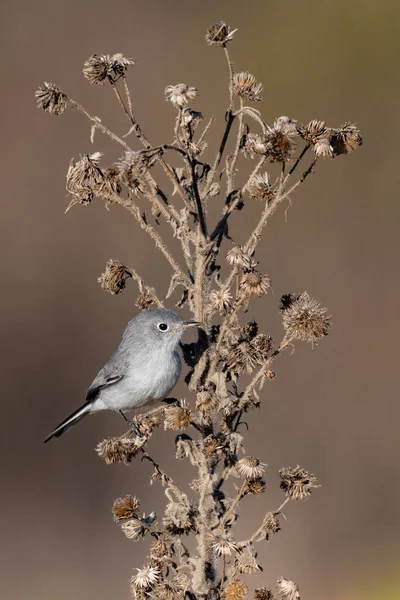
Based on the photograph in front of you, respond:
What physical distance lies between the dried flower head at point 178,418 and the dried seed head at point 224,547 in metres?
0.24

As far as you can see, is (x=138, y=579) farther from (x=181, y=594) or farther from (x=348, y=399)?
(x=348, y=399)

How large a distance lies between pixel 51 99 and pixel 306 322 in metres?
0.78

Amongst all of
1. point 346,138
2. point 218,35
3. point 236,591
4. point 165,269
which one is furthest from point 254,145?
point 165,269

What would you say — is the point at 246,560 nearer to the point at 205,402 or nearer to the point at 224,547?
the point at 224,547

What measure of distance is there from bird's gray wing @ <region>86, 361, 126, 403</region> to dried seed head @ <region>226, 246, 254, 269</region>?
2.56ft

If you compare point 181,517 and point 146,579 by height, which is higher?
point 181,517

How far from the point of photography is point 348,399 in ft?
17.7

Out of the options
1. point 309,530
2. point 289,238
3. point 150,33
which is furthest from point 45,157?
point 309,530

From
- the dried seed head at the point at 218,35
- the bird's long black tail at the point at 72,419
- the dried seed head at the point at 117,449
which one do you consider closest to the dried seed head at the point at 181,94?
the dried seed head at the point at 218,35

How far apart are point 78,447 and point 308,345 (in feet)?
5.52

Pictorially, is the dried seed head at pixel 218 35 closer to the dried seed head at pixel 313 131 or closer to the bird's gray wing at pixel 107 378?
the dried seed head at pixel 313 131

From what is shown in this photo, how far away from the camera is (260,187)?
1.76 metres

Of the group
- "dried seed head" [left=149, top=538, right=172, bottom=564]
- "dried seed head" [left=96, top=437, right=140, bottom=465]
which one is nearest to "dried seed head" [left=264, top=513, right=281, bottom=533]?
"dried seed head" [left=149, top=538, right=172, bottom=564]

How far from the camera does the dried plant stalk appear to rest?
161cm
